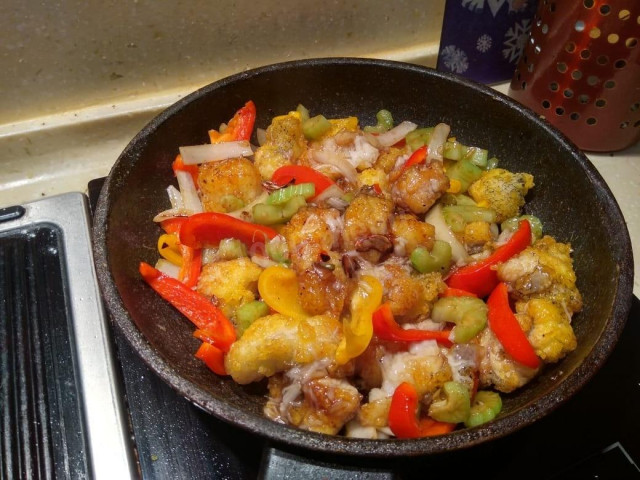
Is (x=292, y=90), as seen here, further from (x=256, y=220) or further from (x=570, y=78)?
(x=570, y=78)

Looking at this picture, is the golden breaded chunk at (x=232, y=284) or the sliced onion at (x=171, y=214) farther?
the sliced onion at (x=171, y=214)

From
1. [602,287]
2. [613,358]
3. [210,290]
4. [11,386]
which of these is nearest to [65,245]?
[11,386]

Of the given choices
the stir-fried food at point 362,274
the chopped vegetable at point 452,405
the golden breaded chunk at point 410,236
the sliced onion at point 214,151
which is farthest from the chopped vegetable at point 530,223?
the sliced onion at point 214,151

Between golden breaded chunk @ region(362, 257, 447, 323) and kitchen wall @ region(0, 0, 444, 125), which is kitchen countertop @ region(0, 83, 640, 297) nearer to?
kitchen wall @ region(0, 0, 444, 125)

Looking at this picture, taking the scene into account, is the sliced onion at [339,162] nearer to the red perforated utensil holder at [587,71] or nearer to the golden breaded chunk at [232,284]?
the golden breaded chunk at [232,284]

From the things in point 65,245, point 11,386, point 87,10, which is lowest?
point 11,386

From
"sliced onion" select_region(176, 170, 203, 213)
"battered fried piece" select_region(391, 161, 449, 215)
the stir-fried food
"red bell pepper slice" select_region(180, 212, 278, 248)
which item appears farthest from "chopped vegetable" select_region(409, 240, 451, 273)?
"sliced onion" select_region(176, 170, 203, 213)
